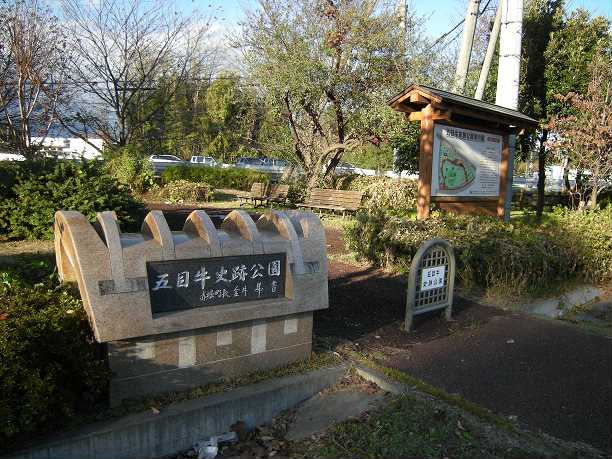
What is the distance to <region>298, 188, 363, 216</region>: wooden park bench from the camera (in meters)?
14.0

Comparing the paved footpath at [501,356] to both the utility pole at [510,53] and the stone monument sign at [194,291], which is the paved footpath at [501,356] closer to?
the stone monument sign at [194,291]

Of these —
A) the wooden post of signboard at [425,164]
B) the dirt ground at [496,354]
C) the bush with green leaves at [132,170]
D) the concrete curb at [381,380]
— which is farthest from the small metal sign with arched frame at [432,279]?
the bush with green leaves at [132,170]

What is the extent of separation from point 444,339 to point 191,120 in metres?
28.8

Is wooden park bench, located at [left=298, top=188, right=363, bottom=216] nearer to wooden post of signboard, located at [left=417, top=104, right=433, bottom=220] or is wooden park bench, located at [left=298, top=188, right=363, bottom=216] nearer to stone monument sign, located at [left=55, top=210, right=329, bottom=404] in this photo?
wooden post of signboard, located at [left=417, top=104, right=433, bottom=220]

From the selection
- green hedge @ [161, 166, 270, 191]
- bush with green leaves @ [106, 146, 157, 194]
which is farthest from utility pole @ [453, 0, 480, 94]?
bush with green leaves @ [106, 146, 157, 194]

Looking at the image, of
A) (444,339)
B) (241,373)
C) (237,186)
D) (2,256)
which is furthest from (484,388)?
(237,186)

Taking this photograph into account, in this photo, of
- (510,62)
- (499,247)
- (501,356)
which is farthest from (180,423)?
(510,62)

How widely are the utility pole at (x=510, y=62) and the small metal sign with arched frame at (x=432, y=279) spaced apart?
5903mm

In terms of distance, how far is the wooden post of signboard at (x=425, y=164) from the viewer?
9.02m

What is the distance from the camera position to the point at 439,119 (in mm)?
9031

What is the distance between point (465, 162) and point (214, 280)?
24.3 feet

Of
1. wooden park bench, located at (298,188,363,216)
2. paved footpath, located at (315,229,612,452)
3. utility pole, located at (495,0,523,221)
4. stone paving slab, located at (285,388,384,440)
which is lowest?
stone paving slab, located at (285,388,384,440)

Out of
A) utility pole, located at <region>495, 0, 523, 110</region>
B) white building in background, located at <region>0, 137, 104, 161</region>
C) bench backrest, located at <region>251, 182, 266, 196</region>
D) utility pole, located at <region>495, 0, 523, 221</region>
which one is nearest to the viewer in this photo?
white building in background, located at <region>0, 137, 104, 161</region>

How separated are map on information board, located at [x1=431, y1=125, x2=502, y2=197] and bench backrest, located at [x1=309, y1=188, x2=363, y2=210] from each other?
393cm
